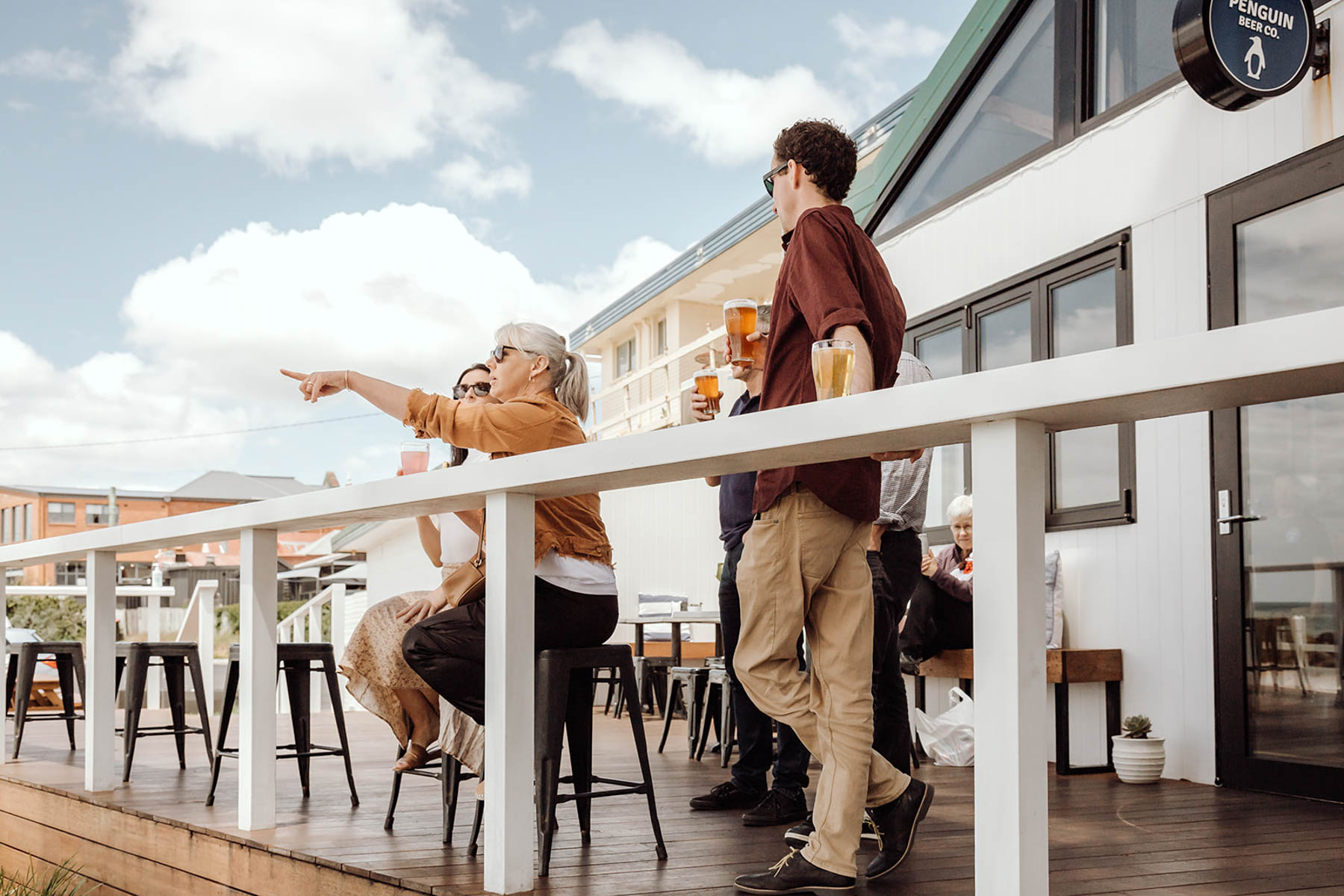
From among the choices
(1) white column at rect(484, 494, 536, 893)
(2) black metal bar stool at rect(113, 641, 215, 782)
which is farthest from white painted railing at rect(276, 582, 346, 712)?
(1) white column at rect(484, 494, 536, 893)

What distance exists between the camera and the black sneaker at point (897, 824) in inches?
102

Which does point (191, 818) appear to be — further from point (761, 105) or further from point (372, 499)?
point (761, 105)

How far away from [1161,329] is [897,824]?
2.83 meters

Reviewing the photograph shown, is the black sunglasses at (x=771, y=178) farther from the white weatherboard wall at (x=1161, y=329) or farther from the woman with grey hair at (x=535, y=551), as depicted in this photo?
the white weatherboard wall at (x=1161, y=329)

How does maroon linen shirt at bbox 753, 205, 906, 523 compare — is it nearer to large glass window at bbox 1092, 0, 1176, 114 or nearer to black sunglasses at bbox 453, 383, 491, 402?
black sunglasses at bbox 453, 383, 491, 402

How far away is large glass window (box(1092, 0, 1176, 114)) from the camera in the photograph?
4.83 metres

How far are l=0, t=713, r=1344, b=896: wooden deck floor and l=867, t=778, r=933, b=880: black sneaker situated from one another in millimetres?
66

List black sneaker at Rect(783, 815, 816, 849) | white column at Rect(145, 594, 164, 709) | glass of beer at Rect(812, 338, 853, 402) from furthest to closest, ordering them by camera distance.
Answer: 1. white column at Rect(145, 594, 164, 709)
2. black sneaker at Rect(783, 815, 816, 849)
3. glass of beer at Rect(812, 338, 853, 402)

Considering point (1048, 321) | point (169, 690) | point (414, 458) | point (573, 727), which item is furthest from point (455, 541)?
point (1048, 321)

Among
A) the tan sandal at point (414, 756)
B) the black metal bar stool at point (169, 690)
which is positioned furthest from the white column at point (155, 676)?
the tan sandal at point (414, 756)

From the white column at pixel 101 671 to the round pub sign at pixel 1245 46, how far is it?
4185 millimetres

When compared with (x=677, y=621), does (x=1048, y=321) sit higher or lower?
higher

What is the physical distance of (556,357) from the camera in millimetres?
3305

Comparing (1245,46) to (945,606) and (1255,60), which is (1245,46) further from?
(945,606)
